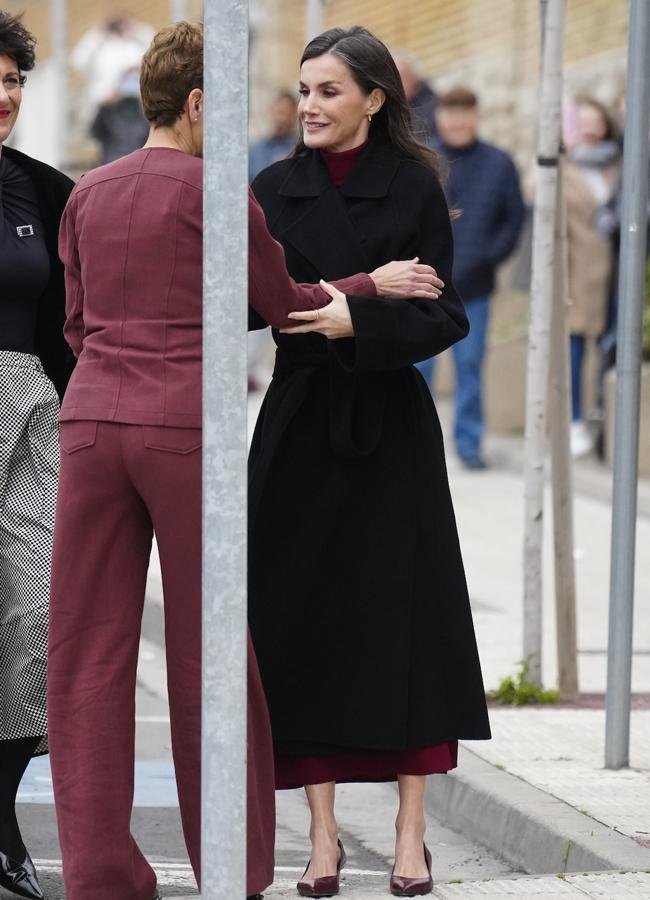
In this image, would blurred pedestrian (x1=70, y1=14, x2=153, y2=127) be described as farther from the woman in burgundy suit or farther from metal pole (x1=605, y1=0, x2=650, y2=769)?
the woman in burgundy suit

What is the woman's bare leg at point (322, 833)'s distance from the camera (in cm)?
461

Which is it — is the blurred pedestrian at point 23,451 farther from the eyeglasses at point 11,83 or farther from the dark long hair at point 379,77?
the dark long hair at point 379,77

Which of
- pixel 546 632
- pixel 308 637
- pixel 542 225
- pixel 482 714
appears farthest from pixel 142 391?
pixel 546 632

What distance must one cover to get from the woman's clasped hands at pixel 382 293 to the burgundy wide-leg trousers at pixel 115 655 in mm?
407

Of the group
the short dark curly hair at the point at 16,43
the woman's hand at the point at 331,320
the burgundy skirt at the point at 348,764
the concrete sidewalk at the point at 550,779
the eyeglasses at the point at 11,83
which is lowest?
the concrete sidewalk at the point at 550,779

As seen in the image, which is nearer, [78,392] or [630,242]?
[78,392]

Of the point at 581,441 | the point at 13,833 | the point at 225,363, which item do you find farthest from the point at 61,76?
the point at 225,363

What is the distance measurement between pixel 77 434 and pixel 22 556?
2.51 feet

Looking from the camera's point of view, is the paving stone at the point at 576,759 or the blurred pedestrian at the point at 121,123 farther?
the blurred pedestrian at the point at 121,123

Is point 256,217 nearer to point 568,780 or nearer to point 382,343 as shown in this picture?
point 382,343

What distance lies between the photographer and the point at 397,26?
2042cm

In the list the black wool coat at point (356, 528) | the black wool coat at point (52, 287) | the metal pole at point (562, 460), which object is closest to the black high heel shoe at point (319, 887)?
the black wool coat at point (356, 528)

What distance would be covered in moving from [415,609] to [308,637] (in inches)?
10.0

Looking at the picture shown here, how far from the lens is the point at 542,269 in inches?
257
